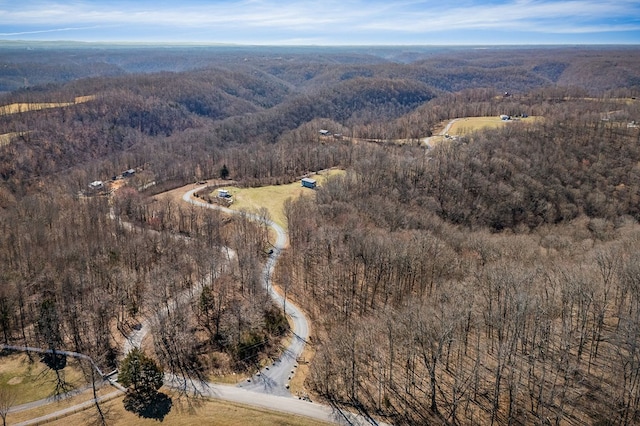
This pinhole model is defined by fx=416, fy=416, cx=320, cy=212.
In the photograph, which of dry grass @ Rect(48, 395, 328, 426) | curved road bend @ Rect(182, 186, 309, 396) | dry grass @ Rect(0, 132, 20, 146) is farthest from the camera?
dry grass @ Rect(0, 132, 20, 146)

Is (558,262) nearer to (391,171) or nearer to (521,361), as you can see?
(521,361)

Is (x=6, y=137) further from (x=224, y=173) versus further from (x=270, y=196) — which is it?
(x=270, y=196)

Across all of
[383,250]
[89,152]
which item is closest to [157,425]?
[383,250]

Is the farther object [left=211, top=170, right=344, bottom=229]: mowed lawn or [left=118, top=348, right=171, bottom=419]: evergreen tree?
[left=211, top=170, right=344, bottom=229]: mowed lawn

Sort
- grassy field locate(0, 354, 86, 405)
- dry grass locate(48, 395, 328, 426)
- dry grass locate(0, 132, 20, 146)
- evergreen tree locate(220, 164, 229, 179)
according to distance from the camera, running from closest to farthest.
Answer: dry grass locate(48, 395, 328, 426)
grassy field locate(0, 354, 86, 405)
evergreen tree locate(220, 164, 229, 179)
dry grass locate(0, 132, 20, 146)

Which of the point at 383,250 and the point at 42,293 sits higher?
the point at 383,250

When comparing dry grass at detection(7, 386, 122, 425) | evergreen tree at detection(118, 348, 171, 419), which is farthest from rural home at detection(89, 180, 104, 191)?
evergreen tree at detection(118, 348, 171, 419)

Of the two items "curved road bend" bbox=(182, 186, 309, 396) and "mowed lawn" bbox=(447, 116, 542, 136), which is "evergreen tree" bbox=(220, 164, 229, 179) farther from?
"mowed lawn" bbox=(447, 116, 542, 136)

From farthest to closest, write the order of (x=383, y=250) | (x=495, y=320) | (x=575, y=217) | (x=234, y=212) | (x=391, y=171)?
(x=391, y=171) < (x=575, y=217) < (x=234, y=212) < (x=383, y=250) < (x=495, y=320)
